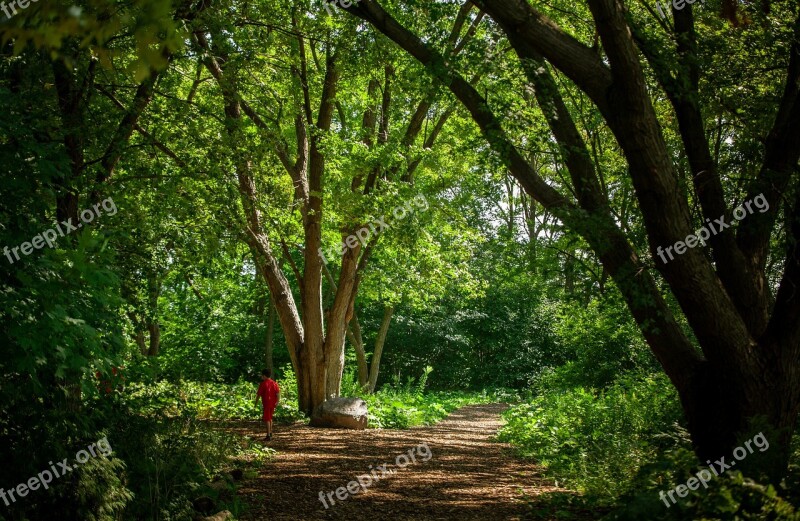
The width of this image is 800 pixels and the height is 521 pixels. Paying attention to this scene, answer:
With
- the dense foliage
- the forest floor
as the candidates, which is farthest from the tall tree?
the forest floor

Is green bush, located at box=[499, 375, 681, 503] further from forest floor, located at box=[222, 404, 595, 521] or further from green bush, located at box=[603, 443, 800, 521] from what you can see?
green bush, located at box=[603, 443, 800, 521]

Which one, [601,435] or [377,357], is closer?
[601,435]

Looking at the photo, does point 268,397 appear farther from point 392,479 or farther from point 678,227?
point 678,227

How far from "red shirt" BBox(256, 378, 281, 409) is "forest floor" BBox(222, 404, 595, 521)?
66cm

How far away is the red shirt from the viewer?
1192 centimetres

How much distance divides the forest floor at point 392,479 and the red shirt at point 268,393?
0.66 m

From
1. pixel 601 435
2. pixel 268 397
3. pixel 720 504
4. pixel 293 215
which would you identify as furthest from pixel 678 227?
pixel 293 215

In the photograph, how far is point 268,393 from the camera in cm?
1205

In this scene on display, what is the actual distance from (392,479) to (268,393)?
388cm

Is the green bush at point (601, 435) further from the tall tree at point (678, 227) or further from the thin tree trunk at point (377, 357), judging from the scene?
the thin tree trunk at point (377, 357)

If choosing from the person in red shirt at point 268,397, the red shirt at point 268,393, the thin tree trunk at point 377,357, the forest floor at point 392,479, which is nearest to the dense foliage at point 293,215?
the forest floor at point 392,479

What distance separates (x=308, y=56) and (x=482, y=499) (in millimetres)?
11644

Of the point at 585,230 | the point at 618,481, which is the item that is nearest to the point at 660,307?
the point at 585,230

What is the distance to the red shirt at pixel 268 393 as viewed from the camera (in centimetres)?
1192
